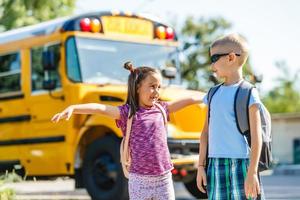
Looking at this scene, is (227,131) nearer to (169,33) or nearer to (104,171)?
(104,171)

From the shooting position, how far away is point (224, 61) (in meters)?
4.01

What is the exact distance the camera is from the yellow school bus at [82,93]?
9.12m

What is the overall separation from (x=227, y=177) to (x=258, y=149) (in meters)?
0.25

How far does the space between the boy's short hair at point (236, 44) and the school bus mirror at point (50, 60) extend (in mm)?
5685

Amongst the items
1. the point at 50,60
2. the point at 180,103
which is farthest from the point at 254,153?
the point at 50,60

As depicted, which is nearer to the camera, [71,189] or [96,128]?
[96,128]

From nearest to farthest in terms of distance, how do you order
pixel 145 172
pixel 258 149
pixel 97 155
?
pixel 258 149 → pixel 145 172 → pixel 97 155

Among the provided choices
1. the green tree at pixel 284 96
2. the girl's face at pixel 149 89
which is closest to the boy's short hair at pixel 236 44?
the girl's face at pixel 149 89

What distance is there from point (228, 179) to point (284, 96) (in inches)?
2053

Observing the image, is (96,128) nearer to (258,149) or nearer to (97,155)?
(97,155)

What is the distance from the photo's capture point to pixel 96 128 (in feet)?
30.9

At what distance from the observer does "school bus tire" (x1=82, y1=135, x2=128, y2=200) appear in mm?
8898

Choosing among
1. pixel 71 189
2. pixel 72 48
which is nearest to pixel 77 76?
pixel 72 48

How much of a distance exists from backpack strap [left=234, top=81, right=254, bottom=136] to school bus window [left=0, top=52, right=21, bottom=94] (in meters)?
6.68
